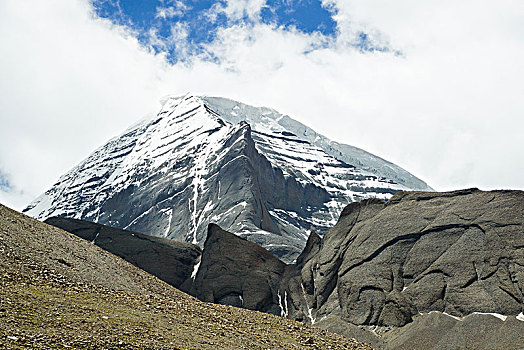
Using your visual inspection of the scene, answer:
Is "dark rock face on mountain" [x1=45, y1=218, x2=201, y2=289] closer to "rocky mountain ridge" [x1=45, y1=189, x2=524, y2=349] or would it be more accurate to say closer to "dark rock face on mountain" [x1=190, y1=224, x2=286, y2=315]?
"dark rock face on mountain" [x1=190, y1=224, x2=286, y2=315]

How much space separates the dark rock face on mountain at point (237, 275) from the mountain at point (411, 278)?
22cm

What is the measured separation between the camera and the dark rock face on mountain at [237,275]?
98875 millimetres

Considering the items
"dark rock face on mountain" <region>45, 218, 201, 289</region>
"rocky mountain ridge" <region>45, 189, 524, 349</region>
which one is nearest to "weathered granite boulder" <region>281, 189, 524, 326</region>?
"rocky mountain ridge" <region>45, 189, 524, 349</region>

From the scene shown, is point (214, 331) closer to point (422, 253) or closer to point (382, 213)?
point (422, 253)

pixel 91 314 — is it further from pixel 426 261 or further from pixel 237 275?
pixel 237 275

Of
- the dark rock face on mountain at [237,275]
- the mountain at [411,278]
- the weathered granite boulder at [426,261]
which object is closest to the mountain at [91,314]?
the mountain at [411,278]

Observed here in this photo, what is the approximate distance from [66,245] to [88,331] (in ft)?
73.7

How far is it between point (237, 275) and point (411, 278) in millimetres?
36676

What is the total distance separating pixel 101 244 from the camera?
399ft

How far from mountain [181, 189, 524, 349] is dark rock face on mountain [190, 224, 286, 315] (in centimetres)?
22

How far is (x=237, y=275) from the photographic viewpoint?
10300 cm

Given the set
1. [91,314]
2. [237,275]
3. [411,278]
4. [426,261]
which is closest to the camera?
[91,314]

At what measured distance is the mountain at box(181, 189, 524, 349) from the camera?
62.5 metres

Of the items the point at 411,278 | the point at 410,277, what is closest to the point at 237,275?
the point at 410,277
